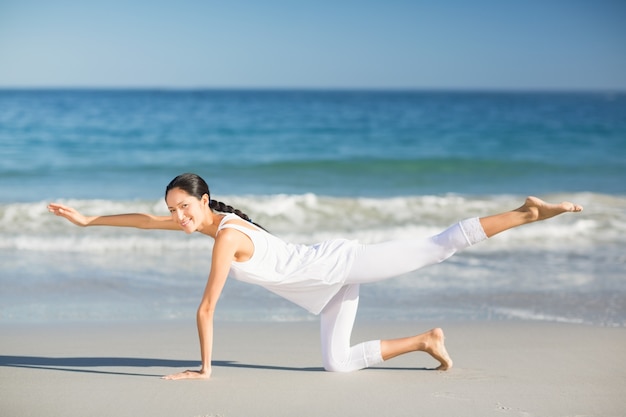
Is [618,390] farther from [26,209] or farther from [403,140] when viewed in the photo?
[403,140]

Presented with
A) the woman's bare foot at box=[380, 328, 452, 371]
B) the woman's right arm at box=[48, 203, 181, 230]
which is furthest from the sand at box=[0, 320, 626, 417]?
the woman's right arm at box=[48, 203, 181, 230]

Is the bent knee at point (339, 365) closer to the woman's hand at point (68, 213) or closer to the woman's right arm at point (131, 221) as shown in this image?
the woman's right arm at point (131, 221)

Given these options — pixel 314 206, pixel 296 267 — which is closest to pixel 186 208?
pixel 296 267

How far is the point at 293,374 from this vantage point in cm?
475

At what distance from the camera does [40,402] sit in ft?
13.8

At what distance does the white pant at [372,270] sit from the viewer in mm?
4551

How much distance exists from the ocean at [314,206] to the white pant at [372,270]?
1.65m

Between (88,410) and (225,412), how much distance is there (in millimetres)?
702

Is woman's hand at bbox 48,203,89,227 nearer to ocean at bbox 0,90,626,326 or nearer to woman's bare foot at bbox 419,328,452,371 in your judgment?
ocean at bbox 0,90,626,326

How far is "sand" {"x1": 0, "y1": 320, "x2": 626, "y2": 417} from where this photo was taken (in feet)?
13.5

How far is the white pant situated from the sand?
0.38ft

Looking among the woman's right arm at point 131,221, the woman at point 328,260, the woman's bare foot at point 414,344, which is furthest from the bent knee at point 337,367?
the woman's right arm at point 131,221

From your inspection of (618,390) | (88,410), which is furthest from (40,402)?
(618,390)

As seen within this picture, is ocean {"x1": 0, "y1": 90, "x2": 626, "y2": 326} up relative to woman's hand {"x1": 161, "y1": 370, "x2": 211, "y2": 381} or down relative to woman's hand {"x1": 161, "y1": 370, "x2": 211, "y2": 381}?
up
